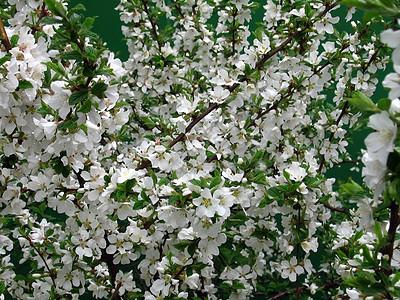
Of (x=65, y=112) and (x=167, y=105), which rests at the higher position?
(x=167, y=105)

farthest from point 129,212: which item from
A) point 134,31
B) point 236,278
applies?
point 134,31

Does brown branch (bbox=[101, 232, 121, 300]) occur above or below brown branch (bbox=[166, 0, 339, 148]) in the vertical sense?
below

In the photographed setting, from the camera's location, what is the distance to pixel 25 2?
185 cm

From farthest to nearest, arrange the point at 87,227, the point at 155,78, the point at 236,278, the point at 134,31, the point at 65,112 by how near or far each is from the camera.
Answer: the point at 134,31 → the point at 155,78 → the point at 236,278 → the point at 87,227 → the point at 65,112

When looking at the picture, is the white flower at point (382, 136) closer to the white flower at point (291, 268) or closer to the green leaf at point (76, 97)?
the green leaf at point (76, 97)

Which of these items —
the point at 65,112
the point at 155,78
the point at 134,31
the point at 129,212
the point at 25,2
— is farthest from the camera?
the point at 134,31

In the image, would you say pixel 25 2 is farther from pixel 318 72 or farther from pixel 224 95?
pixel 318 72

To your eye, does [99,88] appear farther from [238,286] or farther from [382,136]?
[238,286]

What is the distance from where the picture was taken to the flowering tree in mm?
1245

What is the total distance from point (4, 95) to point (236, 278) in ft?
4.34

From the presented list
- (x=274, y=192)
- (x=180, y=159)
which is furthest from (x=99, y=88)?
(x=274, y=192)

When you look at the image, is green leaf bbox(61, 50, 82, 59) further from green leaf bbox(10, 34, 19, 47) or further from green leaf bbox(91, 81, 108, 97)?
green leaf bbox(10, 34, 19, 47)

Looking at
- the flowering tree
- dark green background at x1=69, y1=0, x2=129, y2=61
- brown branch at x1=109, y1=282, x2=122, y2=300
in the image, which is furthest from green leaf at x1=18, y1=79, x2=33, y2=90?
dark green background at x1=69, y1=0, x2=129, y2=61

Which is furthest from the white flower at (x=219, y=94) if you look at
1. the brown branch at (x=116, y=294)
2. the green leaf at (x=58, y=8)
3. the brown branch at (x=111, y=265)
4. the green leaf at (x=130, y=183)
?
the brown branch at (x=116, y=294)
